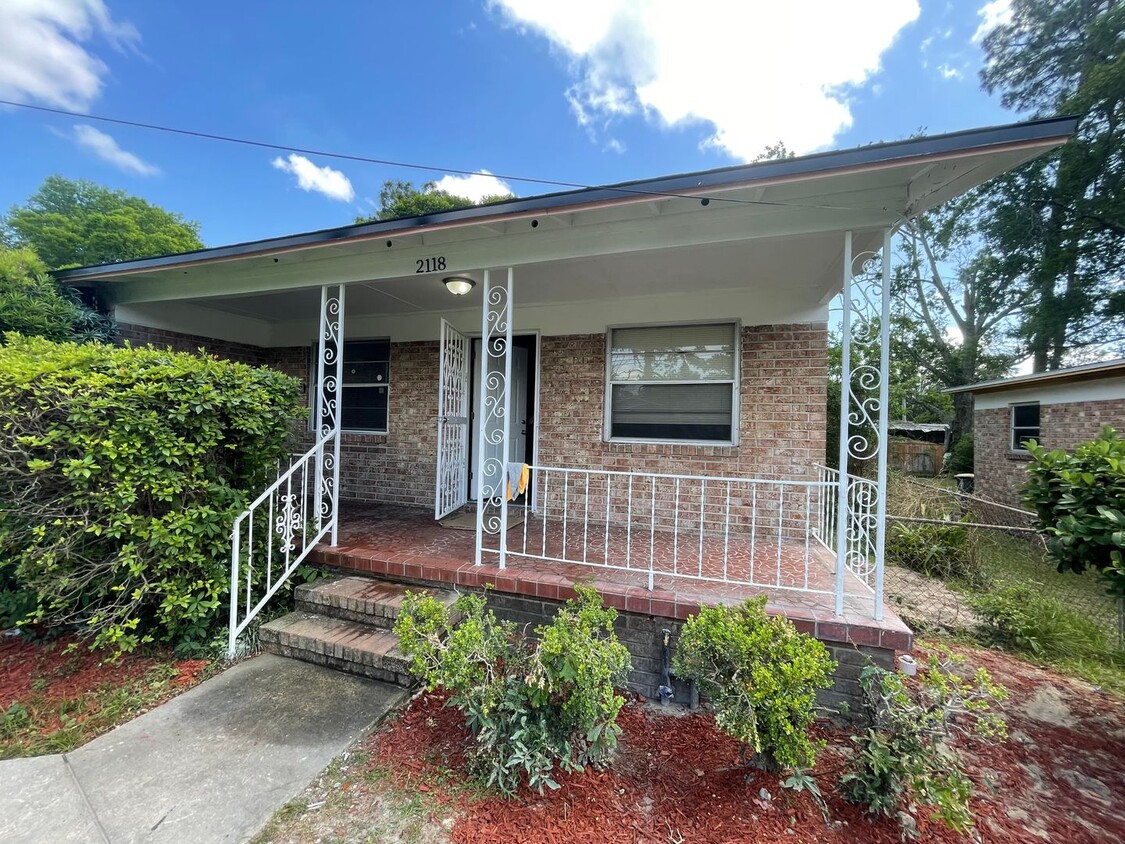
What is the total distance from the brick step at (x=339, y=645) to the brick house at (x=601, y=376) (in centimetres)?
4

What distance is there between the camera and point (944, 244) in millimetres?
17250

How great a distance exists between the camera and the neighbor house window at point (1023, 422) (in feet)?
31.7

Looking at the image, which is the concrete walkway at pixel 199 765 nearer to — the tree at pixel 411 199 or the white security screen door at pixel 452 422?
the white security screen door at pixel 452 422

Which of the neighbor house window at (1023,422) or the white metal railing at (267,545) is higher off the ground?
the neighbor house window at (1023,422)

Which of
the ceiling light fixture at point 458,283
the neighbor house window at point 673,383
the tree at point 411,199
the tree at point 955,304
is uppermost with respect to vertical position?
the tree at point 411,199

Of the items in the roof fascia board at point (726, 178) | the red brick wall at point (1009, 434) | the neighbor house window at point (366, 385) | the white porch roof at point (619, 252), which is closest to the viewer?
the roof fascia board at point (726, 178)

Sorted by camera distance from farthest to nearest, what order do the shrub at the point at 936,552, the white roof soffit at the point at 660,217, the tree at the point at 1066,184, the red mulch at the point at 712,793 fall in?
the tree at the point at 1066,184, the shrub at the point at 936,552, the white roof soffit at the point at 660,217, the red mulch at the point at 712,793

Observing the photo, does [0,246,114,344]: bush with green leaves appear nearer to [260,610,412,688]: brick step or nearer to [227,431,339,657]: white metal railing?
[227,431,339,657]: white metal railing

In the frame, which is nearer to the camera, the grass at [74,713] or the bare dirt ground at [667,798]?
the bare dirt ground at [667,798]

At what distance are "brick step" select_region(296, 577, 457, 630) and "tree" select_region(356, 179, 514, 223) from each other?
14.9 meters

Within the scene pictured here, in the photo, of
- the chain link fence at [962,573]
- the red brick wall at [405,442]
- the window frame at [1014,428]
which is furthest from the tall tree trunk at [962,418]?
the red brick wall at [405,442]

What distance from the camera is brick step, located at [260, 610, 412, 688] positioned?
276 centimetres

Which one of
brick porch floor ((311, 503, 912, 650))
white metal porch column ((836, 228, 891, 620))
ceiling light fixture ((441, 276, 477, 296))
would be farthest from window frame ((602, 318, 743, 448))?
ceiling light fixture ((441, 276, 477, 296))

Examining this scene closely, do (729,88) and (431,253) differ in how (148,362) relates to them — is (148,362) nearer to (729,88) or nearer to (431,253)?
(431,253)
